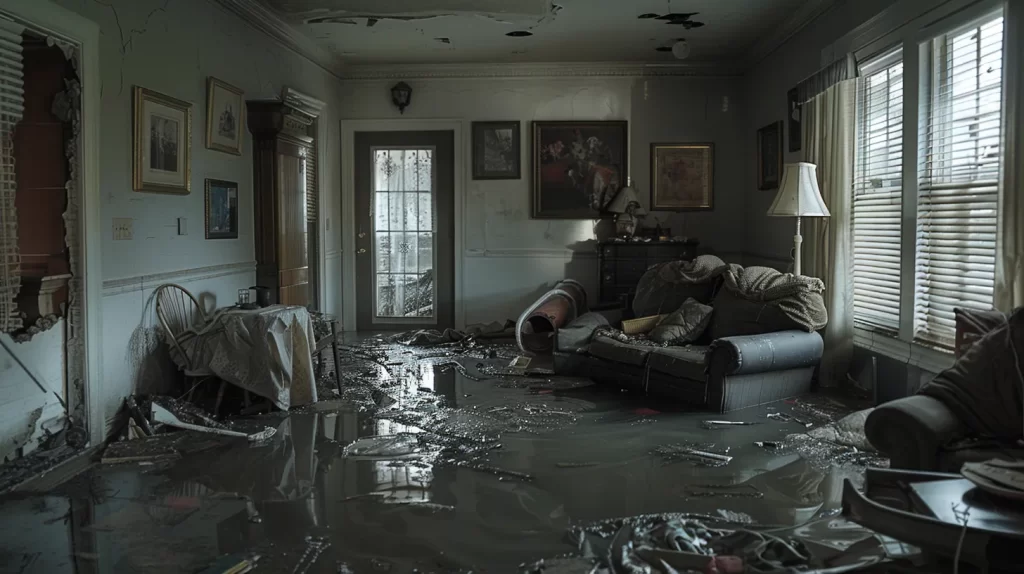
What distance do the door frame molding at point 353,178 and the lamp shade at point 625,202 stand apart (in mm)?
1664

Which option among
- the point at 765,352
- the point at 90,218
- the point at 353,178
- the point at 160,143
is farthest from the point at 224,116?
the point at 765,352

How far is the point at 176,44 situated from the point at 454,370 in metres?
3.13

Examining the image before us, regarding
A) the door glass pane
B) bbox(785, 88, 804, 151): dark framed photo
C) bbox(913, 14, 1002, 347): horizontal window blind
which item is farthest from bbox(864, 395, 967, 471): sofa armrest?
the door glass pane

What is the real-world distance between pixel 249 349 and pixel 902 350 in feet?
13.0

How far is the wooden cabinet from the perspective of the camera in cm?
597

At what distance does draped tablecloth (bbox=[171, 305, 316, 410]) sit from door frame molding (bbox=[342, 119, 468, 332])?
3.73 meters

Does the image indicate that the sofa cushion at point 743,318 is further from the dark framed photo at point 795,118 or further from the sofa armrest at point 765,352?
the dark framed photo at point 795,118

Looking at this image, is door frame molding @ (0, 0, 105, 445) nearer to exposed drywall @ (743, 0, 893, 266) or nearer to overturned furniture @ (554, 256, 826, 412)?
overturned furniture @ (554, 256, 826, 412)

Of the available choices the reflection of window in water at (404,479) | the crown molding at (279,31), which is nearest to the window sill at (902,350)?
the reflection of window in water at (404,479)

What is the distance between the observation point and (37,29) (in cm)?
369

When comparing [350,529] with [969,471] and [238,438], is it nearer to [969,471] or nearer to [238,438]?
[238,438]

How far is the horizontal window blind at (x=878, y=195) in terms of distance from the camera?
4887 mm

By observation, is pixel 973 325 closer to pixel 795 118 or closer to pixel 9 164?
pixel 795 118

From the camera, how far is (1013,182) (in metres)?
3.62
